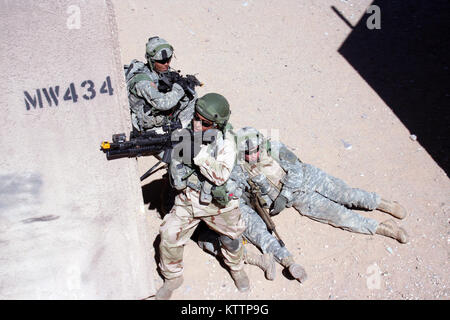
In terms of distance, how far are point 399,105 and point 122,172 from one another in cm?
511

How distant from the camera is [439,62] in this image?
300 inches

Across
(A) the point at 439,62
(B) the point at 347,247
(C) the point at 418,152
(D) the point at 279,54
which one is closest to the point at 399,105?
(C) the point at 418,152

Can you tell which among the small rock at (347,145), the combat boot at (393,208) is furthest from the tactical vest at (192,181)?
the small rock at (347,145)

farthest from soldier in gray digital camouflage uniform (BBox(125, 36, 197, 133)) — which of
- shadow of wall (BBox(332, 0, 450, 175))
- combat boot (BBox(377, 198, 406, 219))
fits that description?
shadow of wall (BBox(332, 0, 450, 175))

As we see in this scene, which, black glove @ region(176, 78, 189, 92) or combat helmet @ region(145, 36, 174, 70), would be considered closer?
combat helmet @ region(145, 36, 174, 70)

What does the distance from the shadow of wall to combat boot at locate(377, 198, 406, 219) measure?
124 centimetres

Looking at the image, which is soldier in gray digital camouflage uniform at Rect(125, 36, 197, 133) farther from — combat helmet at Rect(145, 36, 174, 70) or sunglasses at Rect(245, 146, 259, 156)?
sunglasses at Rect(245, 146, 259, 156)

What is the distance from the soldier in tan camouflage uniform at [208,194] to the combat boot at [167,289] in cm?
12

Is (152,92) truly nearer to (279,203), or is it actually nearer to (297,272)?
(279,203)

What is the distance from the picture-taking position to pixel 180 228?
3670mm

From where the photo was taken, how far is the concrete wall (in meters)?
2.94

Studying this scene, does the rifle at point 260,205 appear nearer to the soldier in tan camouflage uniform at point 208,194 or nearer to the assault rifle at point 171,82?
the soldier in tan camouflage uniform at point 208,194

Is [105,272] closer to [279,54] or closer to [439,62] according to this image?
[279,54]

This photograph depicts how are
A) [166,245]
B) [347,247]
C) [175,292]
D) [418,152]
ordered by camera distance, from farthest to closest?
[418,152] → [347,247] → [175,292] → [166,245]
